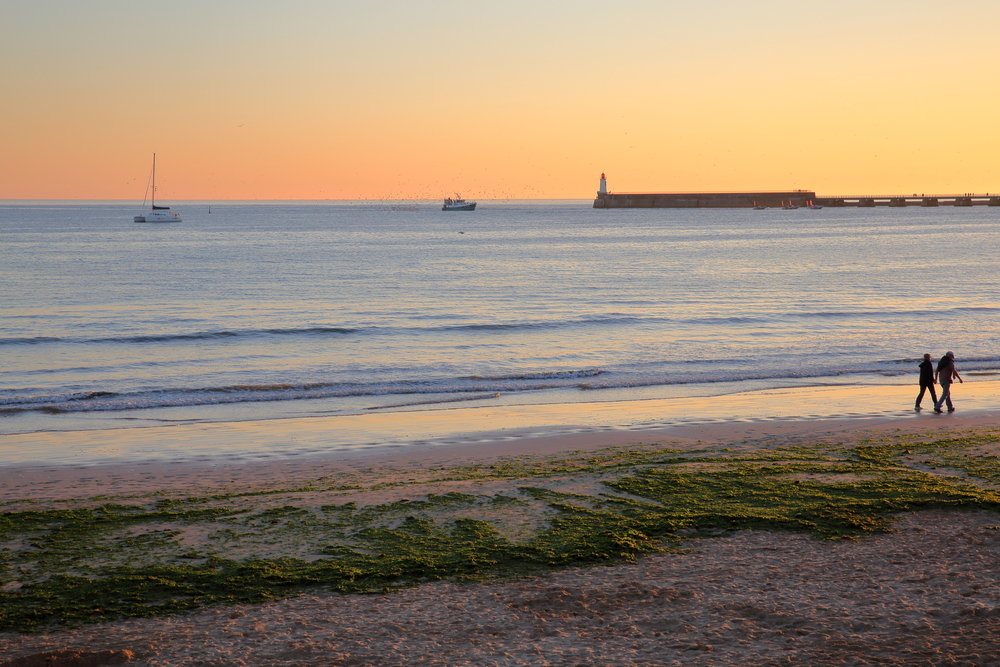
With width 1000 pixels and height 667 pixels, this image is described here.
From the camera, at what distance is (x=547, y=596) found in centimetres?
714

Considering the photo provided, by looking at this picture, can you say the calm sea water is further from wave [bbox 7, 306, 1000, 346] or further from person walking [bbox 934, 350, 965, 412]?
person walking [bbox 934, 350, 965, 412]

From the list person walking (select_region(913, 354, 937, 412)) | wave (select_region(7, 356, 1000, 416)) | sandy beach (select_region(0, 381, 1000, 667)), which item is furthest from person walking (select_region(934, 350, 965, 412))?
wave (select_region(7, 356, 1000, 416))

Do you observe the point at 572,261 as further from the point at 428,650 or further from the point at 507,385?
the point at 428,650

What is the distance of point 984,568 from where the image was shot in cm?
756

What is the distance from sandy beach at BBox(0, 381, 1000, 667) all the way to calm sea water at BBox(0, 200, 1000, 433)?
5.85 m

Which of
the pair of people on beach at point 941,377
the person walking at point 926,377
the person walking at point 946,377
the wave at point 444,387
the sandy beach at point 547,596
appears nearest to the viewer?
the sandy beach at point 547,596

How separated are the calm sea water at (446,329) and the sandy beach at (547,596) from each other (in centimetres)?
585

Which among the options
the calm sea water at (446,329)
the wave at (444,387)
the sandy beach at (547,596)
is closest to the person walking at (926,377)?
the sandy beach at (547,596)

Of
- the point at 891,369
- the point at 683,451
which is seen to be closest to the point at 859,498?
the point at 683,451

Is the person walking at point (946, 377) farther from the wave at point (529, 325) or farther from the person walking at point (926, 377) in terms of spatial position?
the wave at point (529, 325)

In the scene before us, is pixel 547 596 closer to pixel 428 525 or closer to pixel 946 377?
pixel 428 525

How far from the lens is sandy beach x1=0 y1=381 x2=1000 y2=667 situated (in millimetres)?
6105

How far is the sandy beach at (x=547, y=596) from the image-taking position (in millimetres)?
6105

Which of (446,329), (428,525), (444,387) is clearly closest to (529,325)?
(446,329)
